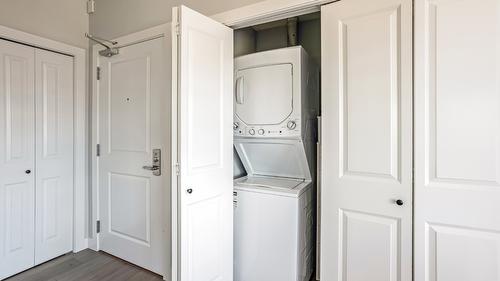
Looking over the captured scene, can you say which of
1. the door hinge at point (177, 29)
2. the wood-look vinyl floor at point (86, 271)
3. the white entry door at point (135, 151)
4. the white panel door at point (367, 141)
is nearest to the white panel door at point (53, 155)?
the wood-look vinyl floor at point (86, 271)

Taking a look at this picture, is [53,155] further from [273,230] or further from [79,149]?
[273,230]

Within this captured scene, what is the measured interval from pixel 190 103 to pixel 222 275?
1264 millimetres

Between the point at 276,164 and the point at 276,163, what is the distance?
0.05 ft

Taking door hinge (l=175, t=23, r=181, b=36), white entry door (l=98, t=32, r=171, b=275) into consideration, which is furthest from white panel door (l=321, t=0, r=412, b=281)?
white entry door (l=98, t=32, r=171, b=275)

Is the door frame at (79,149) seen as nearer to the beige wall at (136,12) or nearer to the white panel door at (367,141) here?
the beige wall at (136,12)

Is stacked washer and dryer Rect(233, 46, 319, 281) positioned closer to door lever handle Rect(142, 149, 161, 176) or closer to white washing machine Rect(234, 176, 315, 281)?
white washing machine Rect(234, 176, 315, 281)

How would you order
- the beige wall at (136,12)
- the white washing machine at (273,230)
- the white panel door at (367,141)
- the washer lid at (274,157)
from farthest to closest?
the washer lid at (274,157), the beige wall at (136,12), the white washing machine at (273,230), the white panel door at (367,141)

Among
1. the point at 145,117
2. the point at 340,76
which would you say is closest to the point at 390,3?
the point at 340,76

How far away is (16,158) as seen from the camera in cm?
222

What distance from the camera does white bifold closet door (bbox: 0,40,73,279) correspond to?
85.0 inches

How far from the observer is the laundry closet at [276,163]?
1.91 metres
